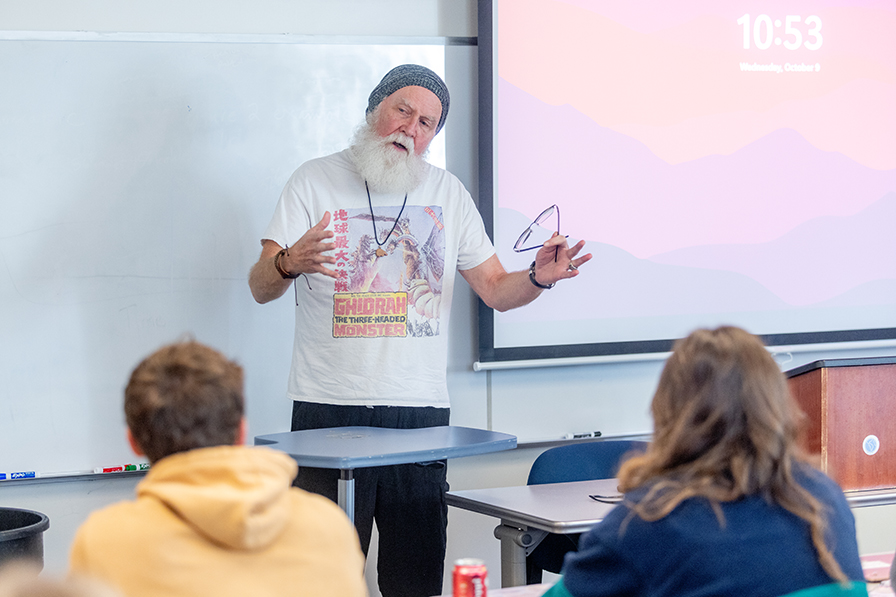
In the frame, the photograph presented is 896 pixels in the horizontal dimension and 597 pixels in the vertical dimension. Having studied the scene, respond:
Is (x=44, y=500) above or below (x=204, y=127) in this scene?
below

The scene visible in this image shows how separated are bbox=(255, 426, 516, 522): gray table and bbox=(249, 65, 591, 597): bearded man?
12.5 inches

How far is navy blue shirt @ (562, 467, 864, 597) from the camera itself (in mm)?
1218

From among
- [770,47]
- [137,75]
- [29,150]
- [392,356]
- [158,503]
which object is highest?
[770,47]

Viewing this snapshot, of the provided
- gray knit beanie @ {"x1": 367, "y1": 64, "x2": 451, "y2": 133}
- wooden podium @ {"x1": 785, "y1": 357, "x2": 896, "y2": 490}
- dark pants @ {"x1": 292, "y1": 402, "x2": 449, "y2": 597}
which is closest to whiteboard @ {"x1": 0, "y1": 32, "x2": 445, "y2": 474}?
gray knit beanie @ {"x1": 367, "y1": 64, "x2": 451, "y2": 133}

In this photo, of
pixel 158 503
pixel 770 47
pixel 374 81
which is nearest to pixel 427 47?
pixel 374 81

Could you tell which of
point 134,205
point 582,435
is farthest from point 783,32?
point 134,205

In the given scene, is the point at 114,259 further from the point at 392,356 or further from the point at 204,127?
the point at 392,356

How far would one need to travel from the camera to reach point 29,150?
279 centimetres

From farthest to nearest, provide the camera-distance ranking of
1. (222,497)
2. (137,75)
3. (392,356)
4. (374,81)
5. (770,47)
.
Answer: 1. (770,47)
2. (374,81)
3. (137,75)
4. (392,356)
5. (222,497)

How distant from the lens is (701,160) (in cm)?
342

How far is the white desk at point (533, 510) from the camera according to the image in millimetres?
2061

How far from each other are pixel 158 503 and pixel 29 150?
6.48 feet

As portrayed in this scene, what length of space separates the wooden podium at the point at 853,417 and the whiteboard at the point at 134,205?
1620 mm

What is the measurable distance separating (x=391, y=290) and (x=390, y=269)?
0.07 meters
